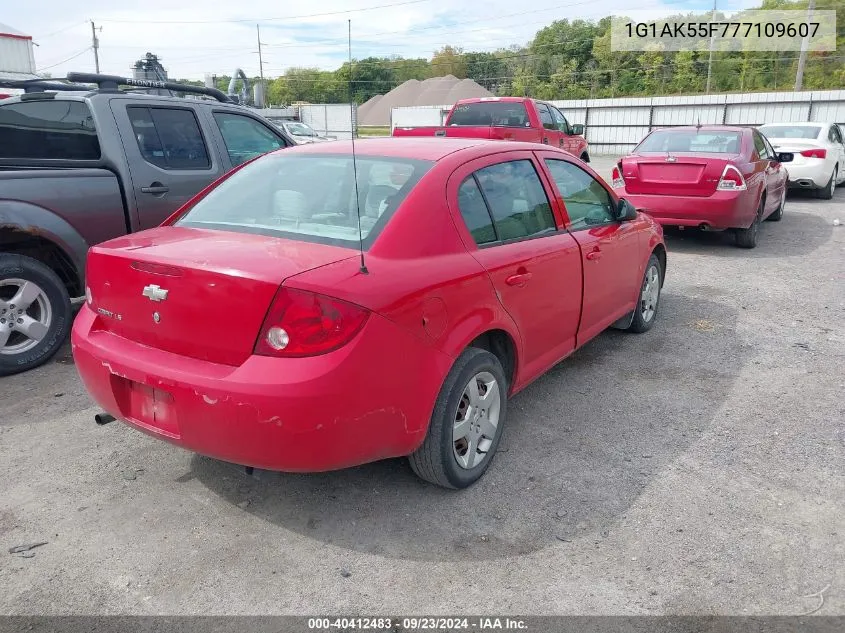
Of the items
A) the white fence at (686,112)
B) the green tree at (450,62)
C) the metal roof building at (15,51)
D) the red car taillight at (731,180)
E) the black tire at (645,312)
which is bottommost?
the black tire at (645,312)

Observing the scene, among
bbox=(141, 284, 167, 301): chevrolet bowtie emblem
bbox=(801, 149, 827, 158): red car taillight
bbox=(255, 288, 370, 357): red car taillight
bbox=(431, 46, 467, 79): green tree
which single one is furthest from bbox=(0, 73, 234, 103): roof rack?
bbox=(431, 46, 467, 79): green tree

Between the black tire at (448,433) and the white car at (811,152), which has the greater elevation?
the white car at (811,152)

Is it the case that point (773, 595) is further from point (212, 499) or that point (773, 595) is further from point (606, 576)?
point (212, 499)

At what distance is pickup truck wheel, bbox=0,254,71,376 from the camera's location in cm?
462

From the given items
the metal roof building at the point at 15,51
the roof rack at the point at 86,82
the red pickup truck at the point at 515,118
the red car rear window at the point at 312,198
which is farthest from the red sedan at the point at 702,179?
the metal roof building at the point at 15,51

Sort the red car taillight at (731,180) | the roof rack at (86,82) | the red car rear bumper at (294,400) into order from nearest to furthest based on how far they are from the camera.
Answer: the red car rear bumper at (294,400) < the roof rack at (86,82) < the red car taillight at (731,180)

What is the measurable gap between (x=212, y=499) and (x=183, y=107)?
398 cm

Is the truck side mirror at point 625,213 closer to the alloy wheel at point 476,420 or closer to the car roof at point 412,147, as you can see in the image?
the car roof at point 412,147

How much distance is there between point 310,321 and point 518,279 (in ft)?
4.28

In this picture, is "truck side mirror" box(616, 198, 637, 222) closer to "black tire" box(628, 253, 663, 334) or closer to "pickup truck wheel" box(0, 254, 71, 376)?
"black tire" box(628, 253, 663, 334)

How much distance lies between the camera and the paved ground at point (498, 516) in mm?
2562

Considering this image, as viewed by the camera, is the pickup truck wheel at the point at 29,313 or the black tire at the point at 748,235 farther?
the black tire at the point at 748,235

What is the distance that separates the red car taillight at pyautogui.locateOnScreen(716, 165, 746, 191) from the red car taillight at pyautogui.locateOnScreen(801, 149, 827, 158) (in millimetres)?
5968

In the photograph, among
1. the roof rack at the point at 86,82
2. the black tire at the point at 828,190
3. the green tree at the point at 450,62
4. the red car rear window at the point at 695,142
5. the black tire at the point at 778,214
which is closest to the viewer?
the roof rack at the point at 86,82
